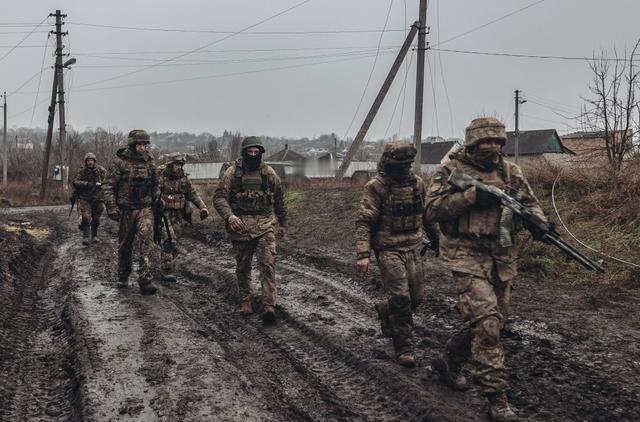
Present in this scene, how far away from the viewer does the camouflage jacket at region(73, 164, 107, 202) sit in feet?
42.0

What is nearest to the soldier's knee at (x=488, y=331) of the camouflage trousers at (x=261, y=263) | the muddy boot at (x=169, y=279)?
the camouflage trousers at (x=261, y=263)

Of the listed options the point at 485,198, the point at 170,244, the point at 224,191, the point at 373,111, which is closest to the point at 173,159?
the point at 170,244

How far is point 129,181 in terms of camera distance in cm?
824

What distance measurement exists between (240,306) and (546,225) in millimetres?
4147

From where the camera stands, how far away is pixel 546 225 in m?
4.33

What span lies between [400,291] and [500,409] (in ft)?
4.86

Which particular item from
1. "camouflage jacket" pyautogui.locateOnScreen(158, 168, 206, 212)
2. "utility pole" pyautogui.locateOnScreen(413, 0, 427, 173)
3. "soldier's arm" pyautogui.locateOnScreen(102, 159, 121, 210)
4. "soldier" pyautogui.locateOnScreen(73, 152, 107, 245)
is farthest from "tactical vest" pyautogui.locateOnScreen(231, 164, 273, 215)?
"utility pole" pyautogui.locateOnScreen(413, 0, 427, 173)

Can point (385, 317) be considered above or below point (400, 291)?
below

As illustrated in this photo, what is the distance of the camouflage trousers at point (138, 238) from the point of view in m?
8.12

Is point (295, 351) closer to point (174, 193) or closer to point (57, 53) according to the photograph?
point (174, 193)

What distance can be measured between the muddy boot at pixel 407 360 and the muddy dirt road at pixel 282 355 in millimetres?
72

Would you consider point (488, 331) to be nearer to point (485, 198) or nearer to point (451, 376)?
point (451, 376)

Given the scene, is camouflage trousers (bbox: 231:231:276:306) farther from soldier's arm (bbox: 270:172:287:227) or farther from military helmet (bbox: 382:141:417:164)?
military helmet (bbox: 382:141:417:164)

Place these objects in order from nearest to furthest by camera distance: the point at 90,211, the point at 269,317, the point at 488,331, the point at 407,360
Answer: the point at 488,331 → the point at 407,360 → the point at 269,317 → the point at 90,211
